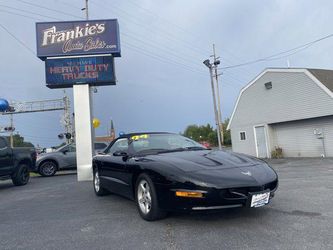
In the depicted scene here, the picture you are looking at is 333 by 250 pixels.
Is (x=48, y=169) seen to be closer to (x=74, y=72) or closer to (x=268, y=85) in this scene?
(x=74, y=72)

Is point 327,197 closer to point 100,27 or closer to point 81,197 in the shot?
point 81,197

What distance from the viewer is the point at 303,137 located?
71.2 ft

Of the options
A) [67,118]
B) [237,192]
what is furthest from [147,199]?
[67,118]

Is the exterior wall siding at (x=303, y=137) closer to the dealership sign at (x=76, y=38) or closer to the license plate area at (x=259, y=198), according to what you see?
the dealership sign at (x=76, y=38)

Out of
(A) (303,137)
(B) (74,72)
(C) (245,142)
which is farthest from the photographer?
(C) (245,142)

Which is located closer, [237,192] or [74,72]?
[237,192]

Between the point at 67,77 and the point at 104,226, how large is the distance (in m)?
9.14

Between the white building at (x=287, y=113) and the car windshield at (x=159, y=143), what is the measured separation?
15.6m

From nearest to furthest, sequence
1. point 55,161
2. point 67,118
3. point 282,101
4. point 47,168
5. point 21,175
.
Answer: point 21,175 < point 47,168 < point 55,161 < point 282,101 < point 67,118

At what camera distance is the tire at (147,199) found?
4920 millimetres

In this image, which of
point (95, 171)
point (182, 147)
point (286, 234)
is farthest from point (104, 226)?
point (95, 171)

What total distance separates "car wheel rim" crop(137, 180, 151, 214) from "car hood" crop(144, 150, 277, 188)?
417mm

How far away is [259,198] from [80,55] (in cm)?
1040

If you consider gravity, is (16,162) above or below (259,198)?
above
